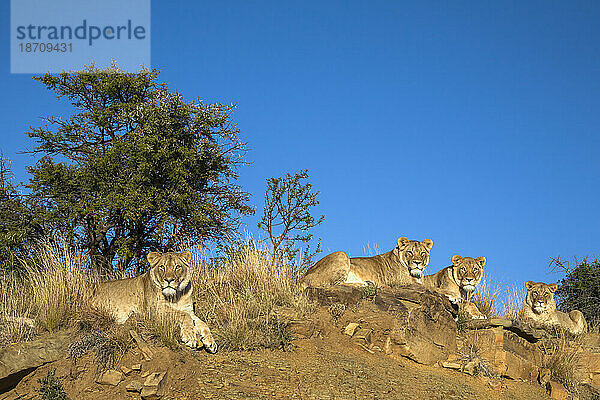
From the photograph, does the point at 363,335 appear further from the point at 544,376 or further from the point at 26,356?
the point at 26,356

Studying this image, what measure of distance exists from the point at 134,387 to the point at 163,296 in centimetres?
220

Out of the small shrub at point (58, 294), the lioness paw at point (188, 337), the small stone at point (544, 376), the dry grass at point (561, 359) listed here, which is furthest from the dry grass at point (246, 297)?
the dry grass at point (561, 359)

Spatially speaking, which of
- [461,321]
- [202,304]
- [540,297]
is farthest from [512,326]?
[202,304]

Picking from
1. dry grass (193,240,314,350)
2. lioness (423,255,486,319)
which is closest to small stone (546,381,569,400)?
lioness (423,255,486,319)

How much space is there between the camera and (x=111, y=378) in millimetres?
13180

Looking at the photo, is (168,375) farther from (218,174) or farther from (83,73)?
(83,73)

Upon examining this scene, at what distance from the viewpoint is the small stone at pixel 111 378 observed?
13148 millimetres

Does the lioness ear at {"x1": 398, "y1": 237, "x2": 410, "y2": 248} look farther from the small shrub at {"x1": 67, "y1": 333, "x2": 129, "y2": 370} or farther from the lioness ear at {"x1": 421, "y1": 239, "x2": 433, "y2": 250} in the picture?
the small shrub at {"x1": 67, "y1": 333, "x2": 129, "y2": 370}

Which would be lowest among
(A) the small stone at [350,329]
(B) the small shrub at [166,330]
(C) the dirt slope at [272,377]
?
(C) the dirt slope at [272,377]

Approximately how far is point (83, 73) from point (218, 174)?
7.16 meters

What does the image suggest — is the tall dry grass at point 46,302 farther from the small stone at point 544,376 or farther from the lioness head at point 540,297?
the lioness head at point 540,297

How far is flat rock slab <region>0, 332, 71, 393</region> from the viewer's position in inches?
520

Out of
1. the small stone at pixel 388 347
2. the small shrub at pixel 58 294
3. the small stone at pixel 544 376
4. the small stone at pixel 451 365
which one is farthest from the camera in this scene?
the small stone at pixel 544 376

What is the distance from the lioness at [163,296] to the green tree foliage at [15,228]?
10.8m
